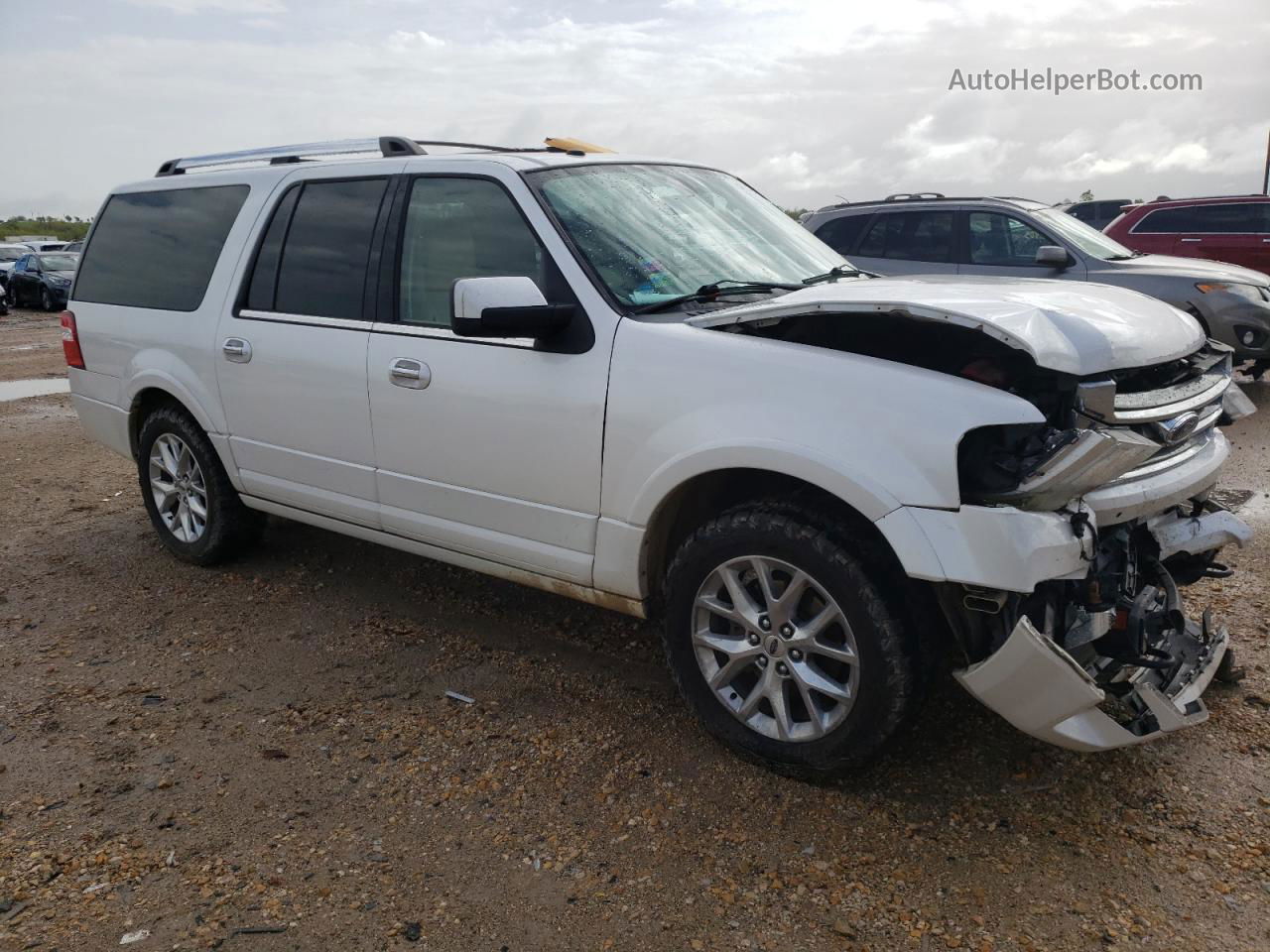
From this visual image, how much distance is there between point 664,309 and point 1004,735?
181cm

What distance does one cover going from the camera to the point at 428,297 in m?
3.97

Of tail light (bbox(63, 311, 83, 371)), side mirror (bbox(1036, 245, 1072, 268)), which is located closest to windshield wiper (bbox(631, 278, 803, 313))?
tail light (bbox(63, 311, 83, 371))

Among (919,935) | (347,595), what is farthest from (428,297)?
(919,935)

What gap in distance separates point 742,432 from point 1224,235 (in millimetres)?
12046

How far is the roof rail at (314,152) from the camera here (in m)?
4.39

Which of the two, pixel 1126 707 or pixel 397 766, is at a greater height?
pixel 1126 707

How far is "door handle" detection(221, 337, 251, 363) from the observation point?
456 centimetres

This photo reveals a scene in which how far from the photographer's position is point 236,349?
15.1 ft

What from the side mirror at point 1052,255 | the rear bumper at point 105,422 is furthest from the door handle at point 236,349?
the side mirror at point 1052,255

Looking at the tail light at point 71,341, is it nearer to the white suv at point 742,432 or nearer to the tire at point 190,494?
the tire at point 190,494

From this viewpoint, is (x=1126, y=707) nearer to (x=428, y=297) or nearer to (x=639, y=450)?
(x=639, y=450)

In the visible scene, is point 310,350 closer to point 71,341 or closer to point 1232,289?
point 71,341

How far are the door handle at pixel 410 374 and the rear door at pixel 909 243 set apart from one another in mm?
6743

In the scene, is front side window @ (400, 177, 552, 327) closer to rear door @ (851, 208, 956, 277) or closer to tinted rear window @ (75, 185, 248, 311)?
tinted rear window @ (75, 185, 248, 311)
